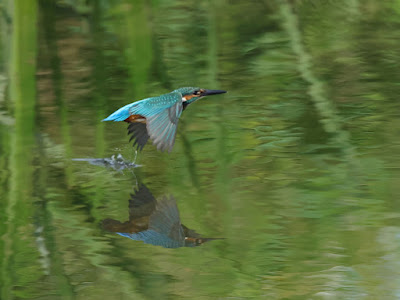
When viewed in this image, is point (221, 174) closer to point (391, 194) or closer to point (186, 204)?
point (186, 204)

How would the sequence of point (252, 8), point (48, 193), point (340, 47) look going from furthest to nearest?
1. point (252, 8)
2. point (340, 47)
3. point (48, 193)

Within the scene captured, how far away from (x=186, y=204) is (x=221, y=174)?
1.17ft

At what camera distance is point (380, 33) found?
19.3ft

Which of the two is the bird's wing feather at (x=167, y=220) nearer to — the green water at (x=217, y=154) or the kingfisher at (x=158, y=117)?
the green water at (x=217, y=154)

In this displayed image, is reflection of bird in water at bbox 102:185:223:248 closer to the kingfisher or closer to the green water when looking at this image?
the green water

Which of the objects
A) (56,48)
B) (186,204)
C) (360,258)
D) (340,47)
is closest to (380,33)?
(340,47)

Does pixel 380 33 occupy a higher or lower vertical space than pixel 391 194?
higher

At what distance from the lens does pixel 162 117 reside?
3.31m

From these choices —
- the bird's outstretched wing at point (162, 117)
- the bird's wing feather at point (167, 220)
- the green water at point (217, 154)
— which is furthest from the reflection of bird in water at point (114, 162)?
the bird's wing feather at point (167, 220)

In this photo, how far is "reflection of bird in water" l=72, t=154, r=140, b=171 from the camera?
144 inches

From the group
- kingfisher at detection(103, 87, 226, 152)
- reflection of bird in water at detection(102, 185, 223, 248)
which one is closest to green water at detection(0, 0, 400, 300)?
reflection of bird in water at detection(102, 185, 223, 248)

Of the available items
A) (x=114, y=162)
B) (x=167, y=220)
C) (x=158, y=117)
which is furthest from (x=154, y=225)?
(x=114, y=162)

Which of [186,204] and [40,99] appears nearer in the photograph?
[186,204]

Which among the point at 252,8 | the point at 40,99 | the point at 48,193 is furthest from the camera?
the point at 252,8
